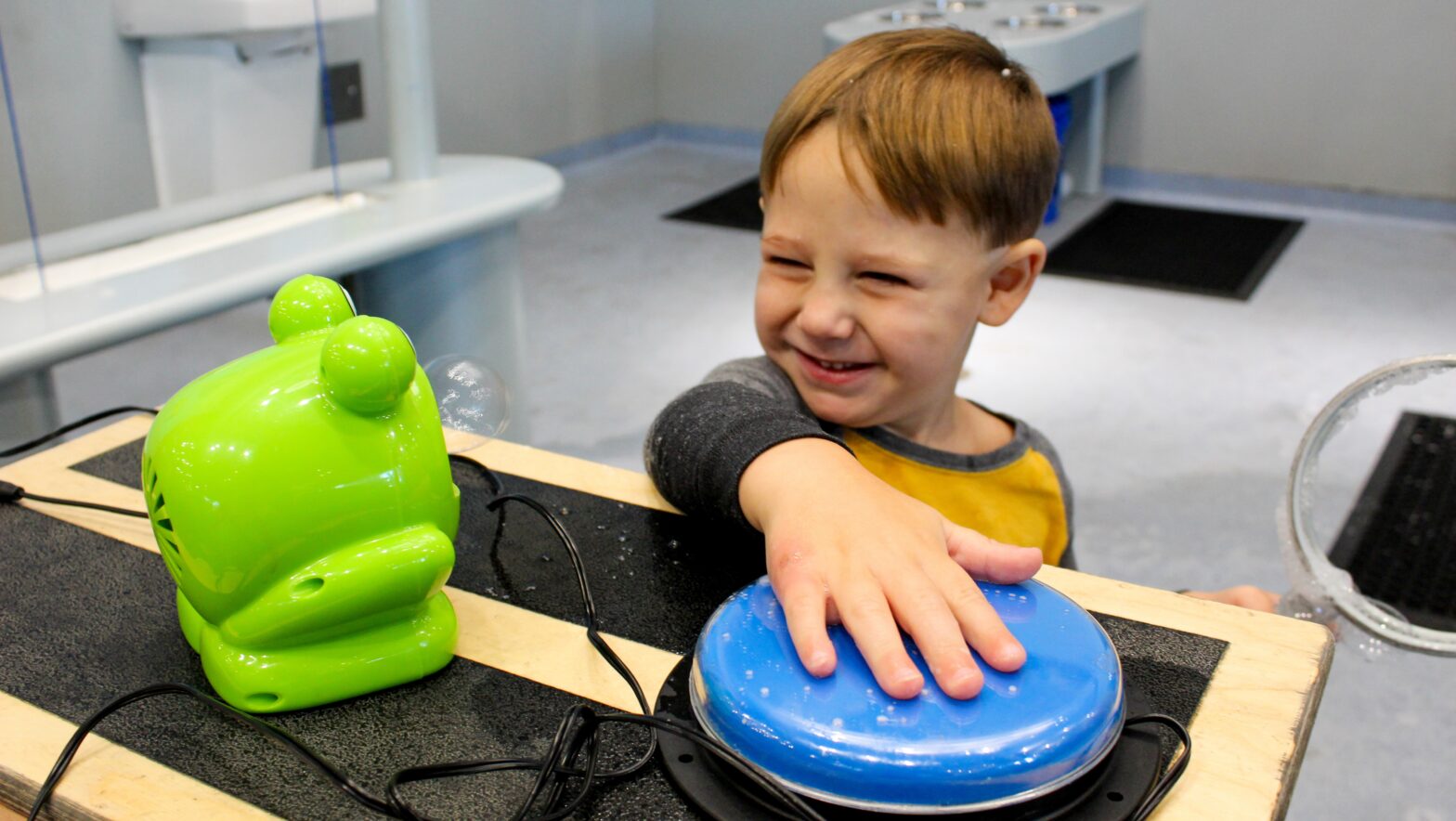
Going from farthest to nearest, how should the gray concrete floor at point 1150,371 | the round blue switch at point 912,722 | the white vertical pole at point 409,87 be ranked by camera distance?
the white vertical pole at point 409,87
the gray concrete floor at point 1150,371
the round blue switch at point 912,722

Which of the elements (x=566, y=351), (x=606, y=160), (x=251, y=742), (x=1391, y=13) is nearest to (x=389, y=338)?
(x=251, y=742)

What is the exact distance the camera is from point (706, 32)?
13.1ft

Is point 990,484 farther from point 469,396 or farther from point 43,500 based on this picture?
point 43,500

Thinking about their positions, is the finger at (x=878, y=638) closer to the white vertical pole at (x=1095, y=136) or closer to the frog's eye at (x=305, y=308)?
the frog's eye at (x=305, y=308)

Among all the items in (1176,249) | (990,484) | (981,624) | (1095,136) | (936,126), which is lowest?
(1176,249)

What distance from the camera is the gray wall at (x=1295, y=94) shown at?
122 inches

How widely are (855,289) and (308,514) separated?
13.8 inches

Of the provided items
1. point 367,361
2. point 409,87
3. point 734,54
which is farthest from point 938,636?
point 734,54

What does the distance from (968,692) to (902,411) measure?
38cm

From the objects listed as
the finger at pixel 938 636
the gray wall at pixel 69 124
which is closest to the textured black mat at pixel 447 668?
the finger at pixel 938 636

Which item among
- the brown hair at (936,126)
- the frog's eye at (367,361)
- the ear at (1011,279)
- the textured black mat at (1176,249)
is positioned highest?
the brown hair at (936,126)

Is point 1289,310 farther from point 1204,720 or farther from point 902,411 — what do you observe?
point 1204,720

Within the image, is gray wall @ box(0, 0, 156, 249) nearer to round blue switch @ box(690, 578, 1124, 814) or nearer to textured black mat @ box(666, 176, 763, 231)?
round blue switch @ box(690, 578, 1124, 814)

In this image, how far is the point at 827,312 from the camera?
0.71 meters
